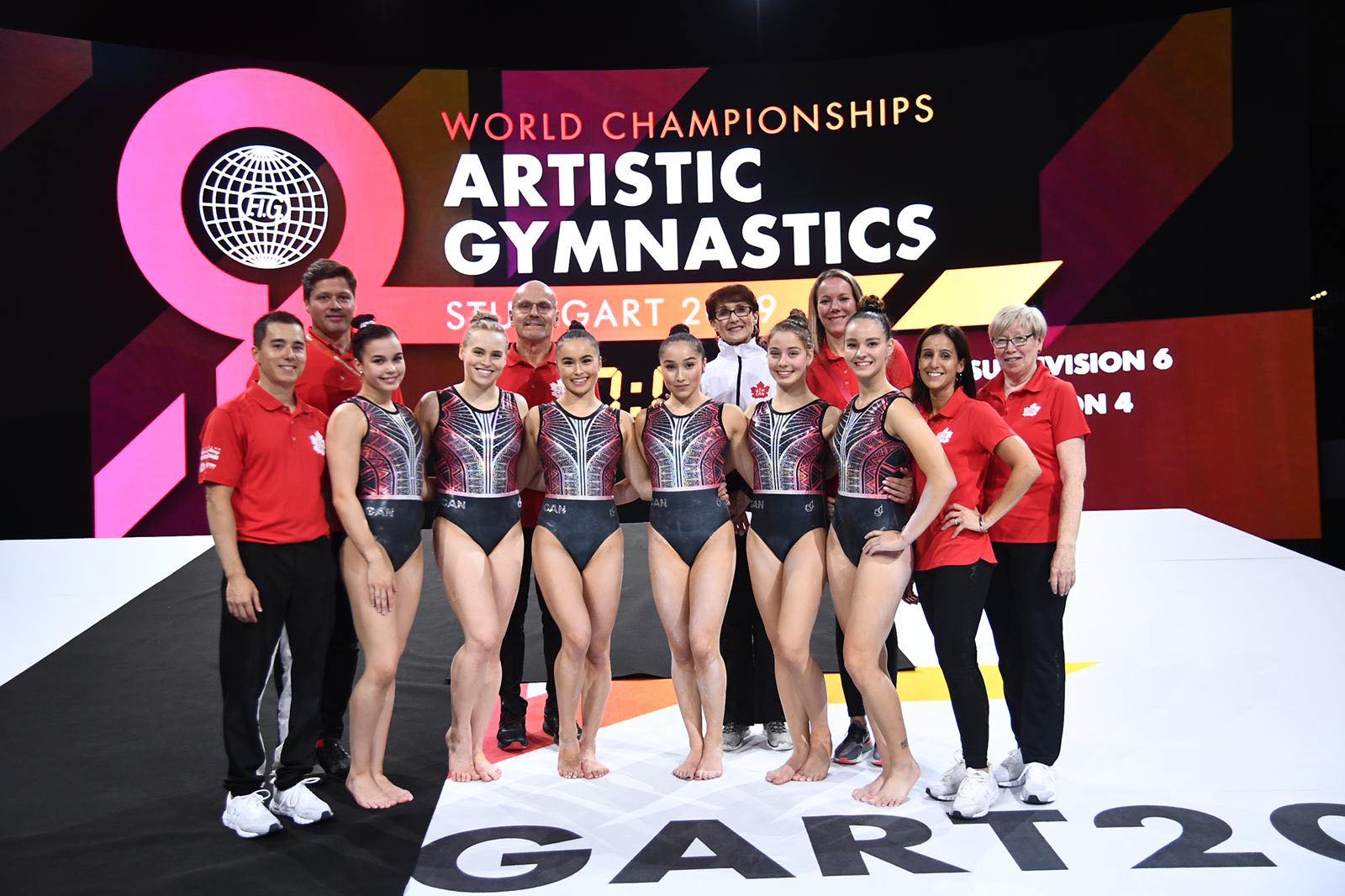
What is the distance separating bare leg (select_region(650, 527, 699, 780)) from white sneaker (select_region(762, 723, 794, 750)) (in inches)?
15.4

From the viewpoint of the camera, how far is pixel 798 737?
3736mm

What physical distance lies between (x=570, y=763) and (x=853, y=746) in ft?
3.54

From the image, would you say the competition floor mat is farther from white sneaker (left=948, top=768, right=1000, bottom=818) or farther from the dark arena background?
the dark arena background

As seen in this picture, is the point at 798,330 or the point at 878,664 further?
the point at 798,330

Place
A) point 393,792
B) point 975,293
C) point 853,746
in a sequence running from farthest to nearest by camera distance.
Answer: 1. point 975,293
2. point 853,746
3. point 393,792

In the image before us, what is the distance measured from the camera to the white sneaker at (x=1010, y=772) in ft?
11.7

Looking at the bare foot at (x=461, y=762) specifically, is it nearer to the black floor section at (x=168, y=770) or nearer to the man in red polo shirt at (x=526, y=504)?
the black floor section at (x=168, y=770)

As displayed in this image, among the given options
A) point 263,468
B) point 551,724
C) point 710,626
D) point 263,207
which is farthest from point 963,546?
point 263,207

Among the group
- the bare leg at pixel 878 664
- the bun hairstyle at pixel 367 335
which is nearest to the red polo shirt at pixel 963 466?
the bare leg at pixel 878 664

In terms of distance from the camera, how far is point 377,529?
3535mm

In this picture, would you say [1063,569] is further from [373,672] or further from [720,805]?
[373,672]

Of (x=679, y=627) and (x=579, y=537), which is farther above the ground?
(x=579, y=537)

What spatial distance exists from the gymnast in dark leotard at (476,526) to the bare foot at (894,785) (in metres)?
1.37

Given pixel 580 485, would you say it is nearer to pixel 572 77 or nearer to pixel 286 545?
pixel 286 545
